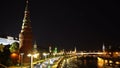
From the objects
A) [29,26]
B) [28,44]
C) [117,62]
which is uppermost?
[29,26]

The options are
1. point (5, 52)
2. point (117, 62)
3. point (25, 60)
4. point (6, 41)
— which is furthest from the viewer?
point (117, 62)

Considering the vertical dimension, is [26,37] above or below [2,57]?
above

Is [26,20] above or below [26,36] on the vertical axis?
above

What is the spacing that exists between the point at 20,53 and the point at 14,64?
23.0 ft

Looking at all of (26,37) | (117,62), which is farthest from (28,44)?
(117,62)

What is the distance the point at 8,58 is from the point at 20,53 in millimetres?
9830

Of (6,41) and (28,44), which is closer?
(28,44)

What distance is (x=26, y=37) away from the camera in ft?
272

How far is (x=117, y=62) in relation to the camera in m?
144

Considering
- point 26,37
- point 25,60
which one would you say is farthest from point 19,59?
point 26,37

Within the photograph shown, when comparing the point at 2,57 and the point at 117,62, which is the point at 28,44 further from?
the point at 117,62

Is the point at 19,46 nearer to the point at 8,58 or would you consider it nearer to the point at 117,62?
the point at 8,58

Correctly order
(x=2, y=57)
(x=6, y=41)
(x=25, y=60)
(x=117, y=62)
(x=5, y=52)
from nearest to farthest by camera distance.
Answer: (x=2, y=57) → (x=5, y=52) → (x=25, y=60) → (x=6, y=41) → (x=117, y=62)

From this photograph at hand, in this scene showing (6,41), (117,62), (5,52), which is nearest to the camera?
(5,52)
